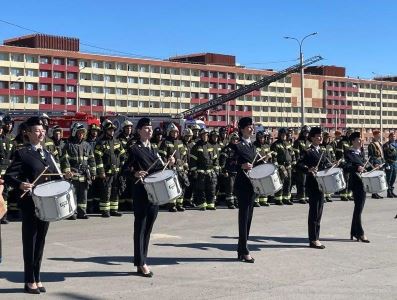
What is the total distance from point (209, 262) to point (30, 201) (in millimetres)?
3054

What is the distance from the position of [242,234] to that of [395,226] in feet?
17.1

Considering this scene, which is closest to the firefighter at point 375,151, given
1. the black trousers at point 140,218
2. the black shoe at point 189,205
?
the black shoe at point 189,205

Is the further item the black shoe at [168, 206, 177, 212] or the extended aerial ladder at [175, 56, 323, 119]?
the extended aerial ladder at [175, 56, 323, 119]

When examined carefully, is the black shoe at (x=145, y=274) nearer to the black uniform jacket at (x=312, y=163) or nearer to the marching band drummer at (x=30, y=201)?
the marching band drummer at (x=30, y=201)

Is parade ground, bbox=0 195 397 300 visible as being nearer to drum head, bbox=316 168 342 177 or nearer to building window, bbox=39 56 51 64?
drum head, bbox=316 168 342 177

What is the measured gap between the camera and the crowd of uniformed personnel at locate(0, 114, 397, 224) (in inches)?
531

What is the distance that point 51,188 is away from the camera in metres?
7.01

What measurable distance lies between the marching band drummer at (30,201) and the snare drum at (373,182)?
608 cm

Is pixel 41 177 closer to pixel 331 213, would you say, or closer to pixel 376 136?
pixel 331 213

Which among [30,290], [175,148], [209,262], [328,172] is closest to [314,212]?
[328,172]

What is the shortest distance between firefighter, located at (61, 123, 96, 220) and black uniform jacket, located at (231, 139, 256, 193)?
5.14 metres

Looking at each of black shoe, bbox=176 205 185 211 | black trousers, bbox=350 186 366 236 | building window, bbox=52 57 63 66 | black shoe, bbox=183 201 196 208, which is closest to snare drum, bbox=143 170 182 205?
black trousers, bbox=350 186 366 236

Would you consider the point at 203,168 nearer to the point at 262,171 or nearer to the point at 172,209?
the point at 172,209

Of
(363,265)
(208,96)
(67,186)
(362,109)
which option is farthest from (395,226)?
(362,109)
